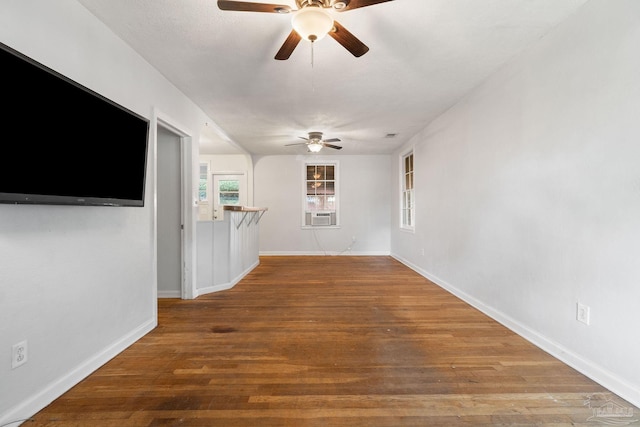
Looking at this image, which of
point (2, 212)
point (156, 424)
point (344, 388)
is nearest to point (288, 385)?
point (344, 388)

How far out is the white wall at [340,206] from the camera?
6.82 meters

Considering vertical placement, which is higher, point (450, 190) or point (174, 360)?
point (450, 190)

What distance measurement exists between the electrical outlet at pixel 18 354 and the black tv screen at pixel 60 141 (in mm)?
755

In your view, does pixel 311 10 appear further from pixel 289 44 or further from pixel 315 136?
pixel 315 136

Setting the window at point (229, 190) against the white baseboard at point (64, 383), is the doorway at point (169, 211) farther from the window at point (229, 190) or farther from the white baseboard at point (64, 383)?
the window at point (229, 190)

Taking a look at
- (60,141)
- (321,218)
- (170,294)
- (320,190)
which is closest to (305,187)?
(320,190)

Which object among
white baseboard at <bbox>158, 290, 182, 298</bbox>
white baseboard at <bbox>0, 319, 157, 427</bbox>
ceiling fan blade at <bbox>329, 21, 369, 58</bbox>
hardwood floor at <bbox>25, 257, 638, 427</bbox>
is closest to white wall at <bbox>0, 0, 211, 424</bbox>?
white baseboard at <bbox>0, 319, 157, 427</bbox>

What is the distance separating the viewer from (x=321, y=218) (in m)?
6.81

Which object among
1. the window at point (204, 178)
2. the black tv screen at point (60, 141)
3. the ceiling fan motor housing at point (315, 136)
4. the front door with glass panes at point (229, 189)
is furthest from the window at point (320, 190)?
the black tv screen at point (60, 141)

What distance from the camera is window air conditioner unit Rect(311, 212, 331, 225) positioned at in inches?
268

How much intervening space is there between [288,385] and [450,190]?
10.2ft

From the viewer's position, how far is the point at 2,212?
4.39 feet

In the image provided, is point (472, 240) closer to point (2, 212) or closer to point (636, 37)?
point (636, 37)

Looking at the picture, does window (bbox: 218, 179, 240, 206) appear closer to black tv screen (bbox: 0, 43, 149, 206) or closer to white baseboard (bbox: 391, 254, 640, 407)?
black tv screen (bbox: 0, 43, 149, 206)
